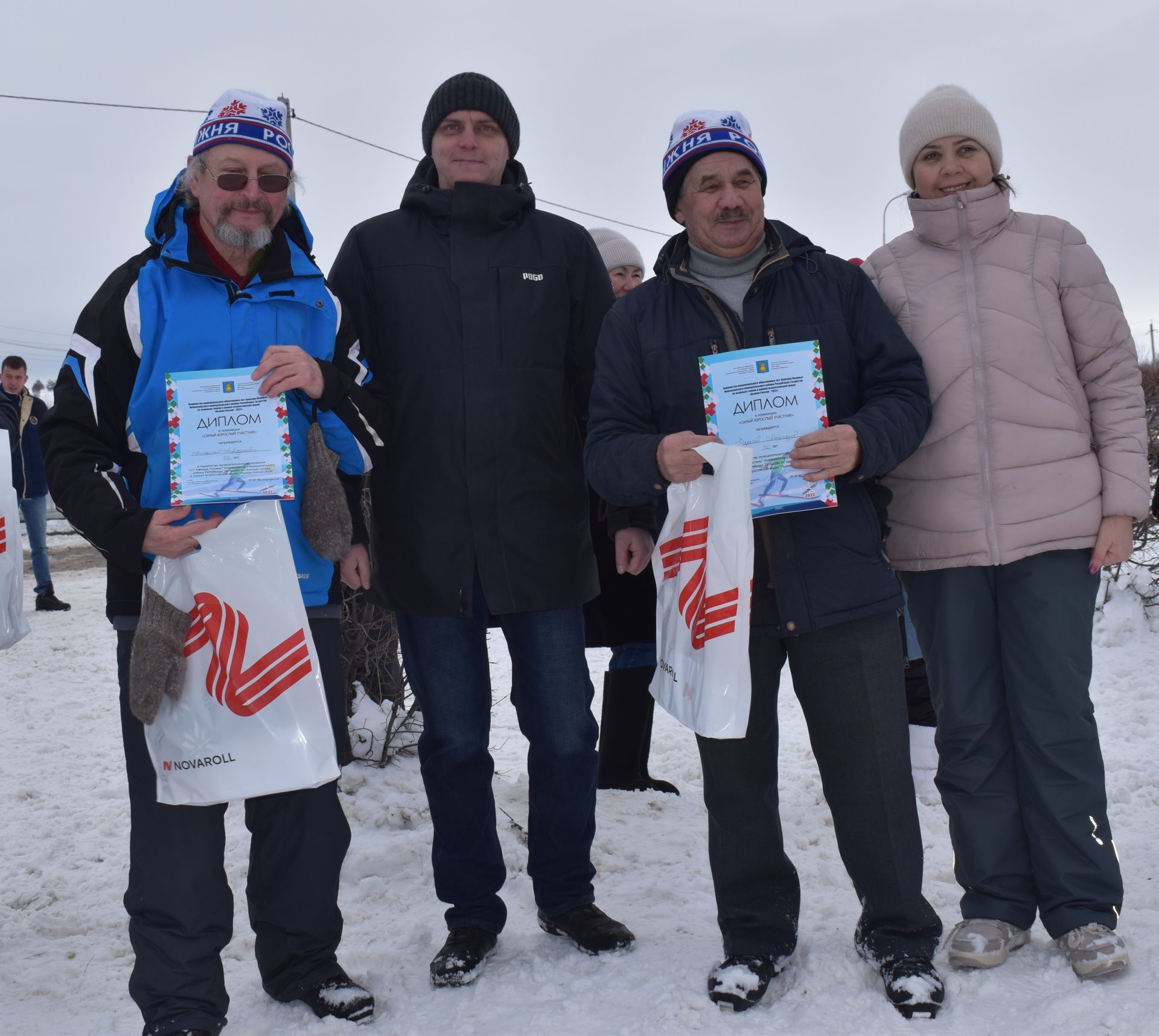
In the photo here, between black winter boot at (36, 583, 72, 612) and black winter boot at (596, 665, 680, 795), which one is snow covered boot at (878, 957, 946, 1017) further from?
black winter boot at (36, 583, 72, 612)

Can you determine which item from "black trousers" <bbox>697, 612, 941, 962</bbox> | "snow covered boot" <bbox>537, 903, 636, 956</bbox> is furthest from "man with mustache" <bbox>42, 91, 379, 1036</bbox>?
"black trousers" <bbox>697, 612, 941, 962</bbox>

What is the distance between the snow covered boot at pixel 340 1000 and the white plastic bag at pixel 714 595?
41.2 inches

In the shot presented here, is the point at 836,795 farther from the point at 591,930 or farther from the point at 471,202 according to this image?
the point at 471,202

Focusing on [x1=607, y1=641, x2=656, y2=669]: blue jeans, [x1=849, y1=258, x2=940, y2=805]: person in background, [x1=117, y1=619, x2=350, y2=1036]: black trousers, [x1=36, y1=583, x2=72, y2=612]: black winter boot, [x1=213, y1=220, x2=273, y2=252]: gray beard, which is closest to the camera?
[x1=117, y1=619, x2=350, y2=1036]: black trousers

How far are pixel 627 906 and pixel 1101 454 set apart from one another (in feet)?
6.12

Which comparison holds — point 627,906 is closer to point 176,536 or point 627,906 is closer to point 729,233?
point 176,536

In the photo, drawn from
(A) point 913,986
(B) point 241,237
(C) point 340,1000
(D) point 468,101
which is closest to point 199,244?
(B) point 241,237

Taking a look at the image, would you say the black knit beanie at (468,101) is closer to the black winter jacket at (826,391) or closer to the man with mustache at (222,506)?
the man with mustache at (222,506)

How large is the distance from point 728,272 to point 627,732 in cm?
214

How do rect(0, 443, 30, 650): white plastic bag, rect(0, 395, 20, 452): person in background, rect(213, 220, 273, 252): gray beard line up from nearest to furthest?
1. rect(213, 220, 273, 252): gray beard
2. rect(0, 443, 30, 650): white plastic bag
3. rect(0, 395, 20, 452): person in background

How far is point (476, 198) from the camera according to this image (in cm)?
291

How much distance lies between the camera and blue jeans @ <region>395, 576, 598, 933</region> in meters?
2.89

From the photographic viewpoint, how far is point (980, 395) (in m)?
2.66

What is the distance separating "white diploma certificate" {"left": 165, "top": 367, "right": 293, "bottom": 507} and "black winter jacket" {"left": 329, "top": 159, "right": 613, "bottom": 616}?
40 centimetres
